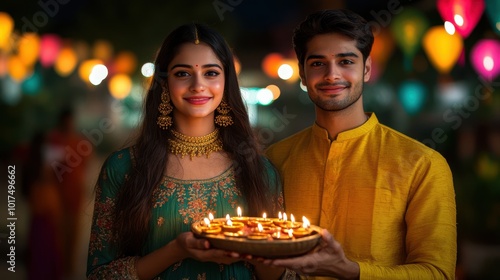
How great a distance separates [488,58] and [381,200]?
3.97 m

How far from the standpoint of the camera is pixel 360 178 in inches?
98.8

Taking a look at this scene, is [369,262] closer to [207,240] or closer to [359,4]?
[207,240]

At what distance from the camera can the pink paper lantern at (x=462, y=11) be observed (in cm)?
479

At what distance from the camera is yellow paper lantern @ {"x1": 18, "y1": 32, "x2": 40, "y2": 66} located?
749 centimetres

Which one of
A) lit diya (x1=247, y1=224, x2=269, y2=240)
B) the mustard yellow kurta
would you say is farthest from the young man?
lit diya (x1=247, y1=224, x2=269, y2=240)

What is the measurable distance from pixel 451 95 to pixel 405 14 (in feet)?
6.31

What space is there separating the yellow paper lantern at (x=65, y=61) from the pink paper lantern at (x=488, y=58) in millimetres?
5554

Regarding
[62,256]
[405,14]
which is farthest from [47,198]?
[405,14]

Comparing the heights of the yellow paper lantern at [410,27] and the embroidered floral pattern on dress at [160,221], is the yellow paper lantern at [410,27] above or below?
above

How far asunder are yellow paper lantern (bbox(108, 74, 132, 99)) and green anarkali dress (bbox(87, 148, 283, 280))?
20.2 ft

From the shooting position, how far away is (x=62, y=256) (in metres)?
6.04

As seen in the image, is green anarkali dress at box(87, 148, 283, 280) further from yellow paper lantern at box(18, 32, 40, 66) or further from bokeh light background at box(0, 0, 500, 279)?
yellow paper lantern at box(18, 32, 40, 66)

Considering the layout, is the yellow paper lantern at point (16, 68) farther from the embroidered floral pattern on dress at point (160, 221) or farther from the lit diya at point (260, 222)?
the lit diya at point (260, 222)

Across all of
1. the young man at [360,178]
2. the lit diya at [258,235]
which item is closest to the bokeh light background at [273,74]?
the young man at [360,178]
